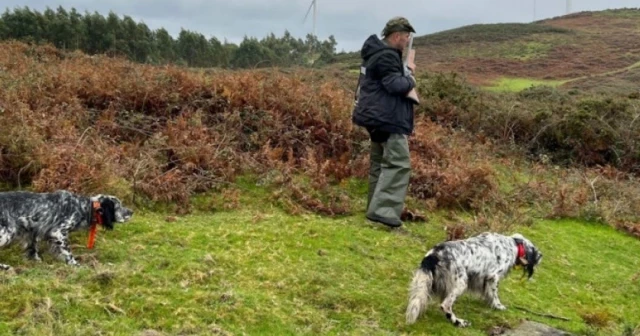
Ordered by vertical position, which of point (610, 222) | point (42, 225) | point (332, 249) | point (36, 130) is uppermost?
point (36, 130)

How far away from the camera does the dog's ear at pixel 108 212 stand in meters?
6.93

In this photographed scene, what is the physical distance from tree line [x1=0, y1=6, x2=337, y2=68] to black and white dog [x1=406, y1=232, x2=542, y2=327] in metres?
15.8

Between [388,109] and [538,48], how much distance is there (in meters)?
67.4

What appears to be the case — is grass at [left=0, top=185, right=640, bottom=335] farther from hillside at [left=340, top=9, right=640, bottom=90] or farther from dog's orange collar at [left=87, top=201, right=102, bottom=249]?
hillside at [left=340, top=9, right=640, bottom=90]

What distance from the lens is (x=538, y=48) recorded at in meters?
70.6

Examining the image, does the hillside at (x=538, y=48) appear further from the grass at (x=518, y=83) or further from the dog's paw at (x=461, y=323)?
the dog's paw at (x=461, y=323)

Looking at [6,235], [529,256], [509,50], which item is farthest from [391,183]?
[509,50]

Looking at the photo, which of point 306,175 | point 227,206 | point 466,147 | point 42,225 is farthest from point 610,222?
point 42,225

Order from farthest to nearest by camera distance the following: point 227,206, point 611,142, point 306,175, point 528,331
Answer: point 611,142 < point 306,175 < point 227,206 < point 528,331

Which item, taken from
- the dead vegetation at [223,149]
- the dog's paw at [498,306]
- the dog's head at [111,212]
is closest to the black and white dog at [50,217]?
the dog's head at [111,212]

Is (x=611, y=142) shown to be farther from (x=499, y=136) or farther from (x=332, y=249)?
(x=332, y=249)

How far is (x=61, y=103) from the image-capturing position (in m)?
10.9

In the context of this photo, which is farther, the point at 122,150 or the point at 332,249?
the point at 122,150

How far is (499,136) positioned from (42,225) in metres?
12.9
